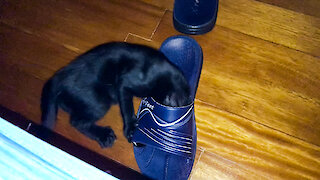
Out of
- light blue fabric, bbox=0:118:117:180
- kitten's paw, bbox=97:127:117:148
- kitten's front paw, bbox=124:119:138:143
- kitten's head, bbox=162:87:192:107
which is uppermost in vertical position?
light blue fabric, bbox=0:118:117:180

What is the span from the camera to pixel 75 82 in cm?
94

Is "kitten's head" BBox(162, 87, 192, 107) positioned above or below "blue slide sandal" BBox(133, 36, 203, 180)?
above

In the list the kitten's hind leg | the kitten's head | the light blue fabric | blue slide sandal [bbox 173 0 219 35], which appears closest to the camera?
the light blue fabric

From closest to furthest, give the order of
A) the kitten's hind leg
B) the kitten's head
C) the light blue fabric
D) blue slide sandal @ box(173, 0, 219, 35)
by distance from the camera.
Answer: the light blue fabric → the kitten's head → the kitten's hind leg → blue slide sandal @ box(173, 0, 219, 35)

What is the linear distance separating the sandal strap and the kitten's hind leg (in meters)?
0.15

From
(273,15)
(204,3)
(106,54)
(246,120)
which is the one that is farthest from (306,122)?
(106,54)

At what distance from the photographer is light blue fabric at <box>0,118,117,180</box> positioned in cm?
57

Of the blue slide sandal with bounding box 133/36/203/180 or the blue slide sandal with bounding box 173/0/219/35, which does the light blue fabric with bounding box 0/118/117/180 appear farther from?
the blue slide sandal with bounding box 173/0/219/35

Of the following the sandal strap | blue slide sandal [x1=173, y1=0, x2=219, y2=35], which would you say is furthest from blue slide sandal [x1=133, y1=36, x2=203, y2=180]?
blue slide sandal [x1=173, y1=0, x2=219, y2=35]

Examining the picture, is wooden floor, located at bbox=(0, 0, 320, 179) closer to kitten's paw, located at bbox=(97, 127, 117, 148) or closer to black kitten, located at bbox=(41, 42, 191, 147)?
kitten's paw, located at bbox=(97, 127, 117, 148)

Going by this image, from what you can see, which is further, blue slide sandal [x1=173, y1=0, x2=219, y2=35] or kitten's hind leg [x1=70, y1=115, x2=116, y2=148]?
blue slide sandal [x1=173, y1=0, x2=219, y2=35]

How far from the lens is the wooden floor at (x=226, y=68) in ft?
3.39

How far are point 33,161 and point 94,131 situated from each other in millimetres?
463

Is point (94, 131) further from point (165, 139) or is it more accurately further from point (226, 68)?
point (226, 68)
